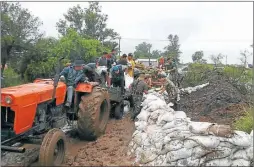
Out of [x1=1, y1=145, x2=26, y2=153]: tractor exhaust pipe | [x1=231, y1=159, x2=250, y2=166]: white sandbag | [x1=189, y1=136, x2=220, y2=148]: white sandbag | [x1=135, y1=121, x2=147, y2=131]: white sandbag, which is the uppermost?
[x1=189, y1=136, x2=220, y2=148]: white sandbag

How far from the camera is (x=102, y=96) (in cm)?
724

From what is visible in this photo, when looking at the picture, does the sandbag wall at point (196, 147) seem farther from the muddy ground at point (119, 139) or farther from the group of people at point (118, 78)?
the group of people at point (118, 78)

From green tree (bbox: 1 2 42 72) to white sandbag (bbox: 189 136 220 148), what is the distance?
15483 millimetres

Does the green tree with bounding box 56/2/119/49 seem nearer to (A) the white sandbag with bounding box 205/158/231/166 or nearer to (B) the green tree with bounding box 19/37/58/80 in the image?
(B) the green tree with bounding box 19/37/58/80

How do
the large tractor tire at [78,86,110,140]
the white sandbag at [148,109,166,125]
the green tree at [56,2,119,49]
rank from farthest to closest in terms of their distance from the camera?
the green tree at [56,2,119,49] → the white sandbag at [148,109,166,125] → the large tractor tire at [78,86,110,140]

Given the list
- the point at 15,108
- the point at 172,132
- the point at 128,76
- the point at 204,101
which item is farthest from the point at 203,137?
the point at 128,76

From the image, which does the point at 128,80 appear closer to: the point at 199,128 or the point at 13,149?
the point at 199,128

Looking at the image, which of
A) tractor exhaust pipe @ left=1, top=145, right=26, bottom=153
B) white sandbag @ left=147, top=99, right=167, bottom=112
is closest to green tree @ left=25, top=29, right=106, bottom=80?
white sandbag @ left=147, top=99, right=167, bottom=112

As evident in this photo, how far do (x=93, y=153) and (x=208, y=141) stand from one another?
211 centimetres

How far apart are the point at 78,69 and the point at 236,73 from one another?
8.44 meters

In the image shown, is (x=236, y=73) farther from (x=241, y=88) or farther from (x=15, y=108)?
(x=15, y=108)

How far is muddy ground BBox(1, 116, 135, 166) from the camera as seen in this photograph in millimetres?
5562

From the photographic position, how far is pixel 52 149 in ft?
16.9

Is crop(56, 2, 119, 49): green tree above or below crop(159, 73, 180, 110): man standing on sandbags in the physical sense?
above
